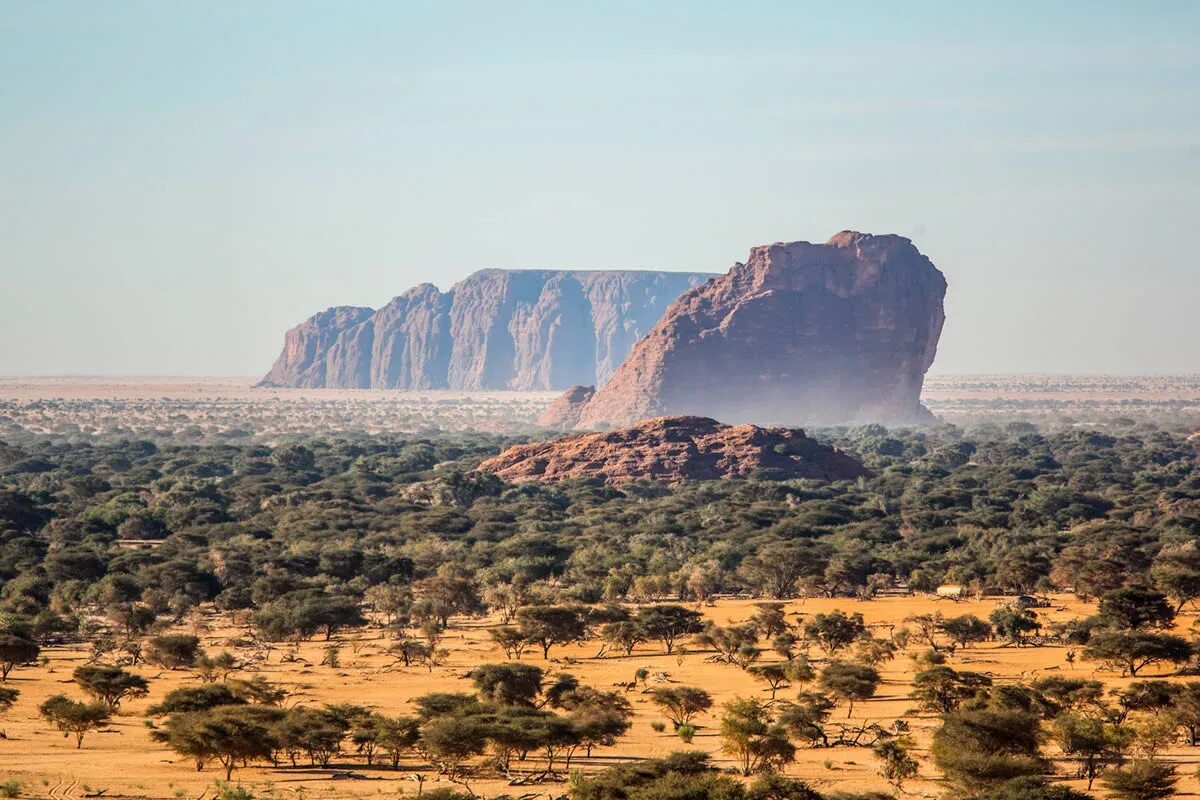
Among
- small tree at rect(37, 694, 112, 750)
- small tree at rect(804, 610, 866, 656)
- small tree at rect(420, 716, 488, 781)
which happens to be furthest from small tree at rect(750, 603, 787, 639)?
small tree at rect(37, 694, 112, 750)

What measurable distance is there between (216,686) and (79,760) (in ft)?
14.7

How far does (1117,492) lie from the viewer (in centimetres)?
10825

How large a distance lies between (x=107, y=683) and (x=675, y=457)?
79.9m

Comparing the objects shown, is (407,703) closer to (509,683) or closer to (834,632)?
(509,683)

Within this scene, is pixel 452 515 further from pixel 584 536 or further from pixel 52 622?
pixel 52 622

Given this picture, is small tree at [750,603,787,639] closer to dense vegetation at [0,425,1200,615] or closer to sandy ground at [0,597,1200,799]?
sandy ground at [0,597,1200,799]

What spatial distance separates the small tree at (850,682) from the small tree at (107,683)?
1730 cm

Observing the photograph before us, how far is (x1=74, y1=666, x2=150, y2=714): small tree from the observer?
39156 mm

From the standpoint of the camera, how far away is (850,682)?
39250 millimetres

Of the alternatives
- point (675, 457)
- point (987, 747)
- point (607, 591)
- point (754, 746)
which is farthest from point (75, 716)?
point (675, 457)

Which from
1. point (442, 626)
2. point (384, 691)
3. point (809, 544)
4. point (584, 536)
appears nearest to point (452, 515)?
point (584, 536)

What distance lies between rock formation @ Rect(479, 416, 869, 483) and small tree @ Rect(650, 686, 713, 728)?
7403 centimetres

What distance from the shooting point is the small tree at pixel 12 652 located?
1756 inches

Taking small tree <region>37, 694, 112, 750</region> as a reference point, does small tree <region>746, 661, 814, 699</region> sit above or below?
above
